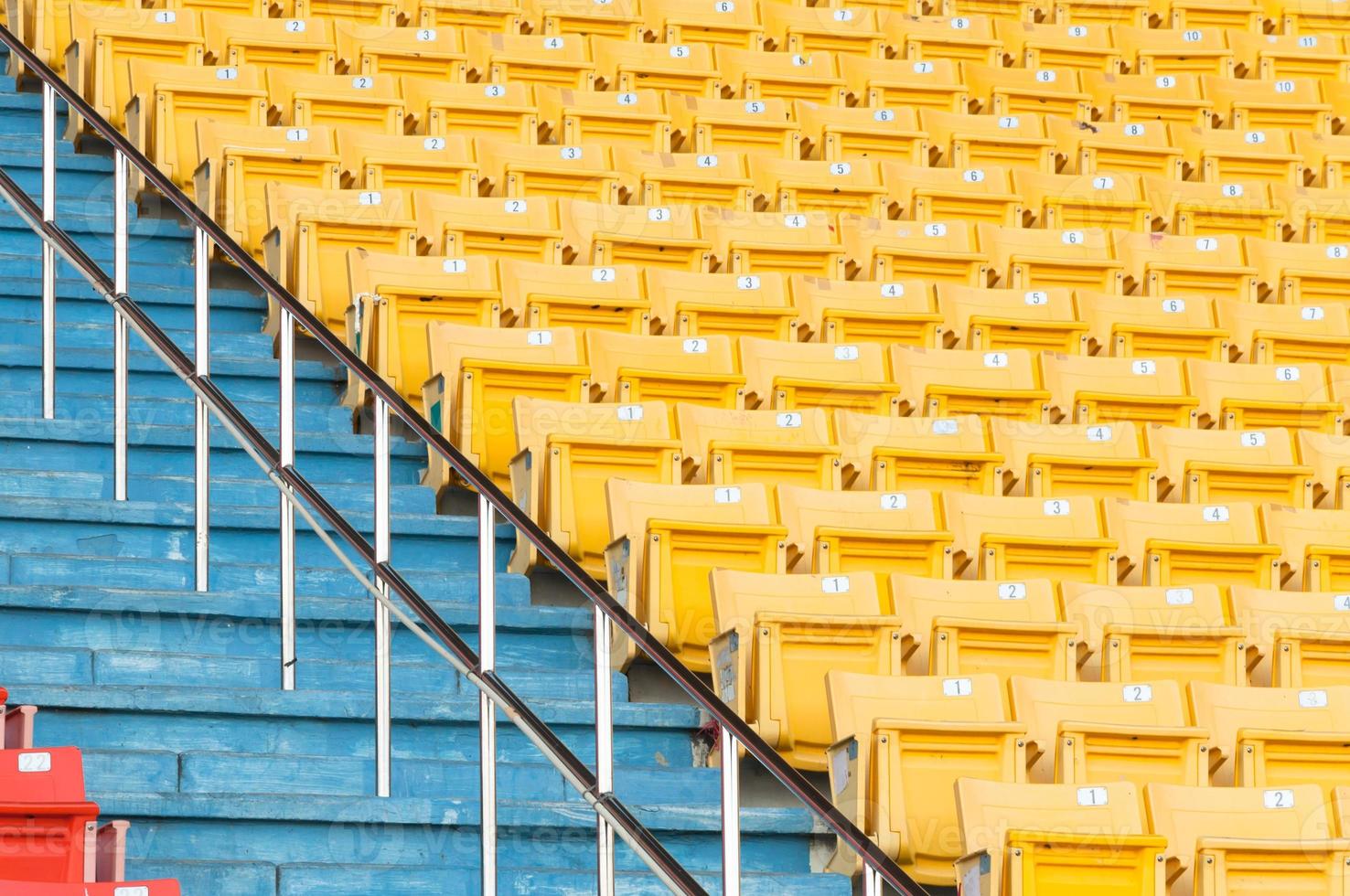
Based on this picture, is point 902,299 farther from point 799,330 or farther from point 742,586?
point 742,586

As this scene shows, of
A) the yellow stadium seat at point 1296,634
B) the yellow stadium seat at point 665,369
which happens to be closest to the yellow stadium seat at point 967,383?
the yellow stadium seat at point 665,369

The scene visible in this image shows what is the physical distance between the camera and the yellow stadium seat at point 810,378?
533cm

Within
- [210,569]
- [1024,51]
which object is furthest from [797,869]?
[1024,51]

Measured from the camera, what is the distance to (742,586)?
4.16 metres

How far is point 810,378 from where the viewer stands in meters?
5.36

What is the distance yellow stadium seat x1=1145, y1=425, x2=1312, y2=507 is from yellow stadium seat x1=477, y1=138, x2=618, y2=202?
1.97 m

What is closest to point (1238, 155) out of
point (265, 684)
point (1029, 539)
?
point (1029, 539)

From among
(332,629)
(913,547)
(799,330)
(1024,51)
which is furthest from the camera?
(1024,51)

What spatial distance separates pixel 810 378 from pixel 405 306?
105cm

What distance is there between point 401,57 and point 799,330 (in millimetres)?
2194

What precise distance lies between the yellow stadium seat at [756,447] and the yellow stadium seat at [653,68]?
282 cm

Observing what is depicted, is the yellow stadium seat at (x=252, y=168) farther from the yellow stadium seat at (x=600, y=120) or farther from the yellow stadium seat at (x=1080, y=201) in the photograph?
the yellow stadium seat at (x=1080, y=201)

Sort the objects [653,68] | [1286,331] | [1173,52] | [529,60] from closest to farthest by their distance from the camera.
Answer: [1286,331] < [529,60] < [653,68] < [1173,52]

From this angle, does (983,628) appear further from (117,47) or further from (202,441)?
(117,47)
